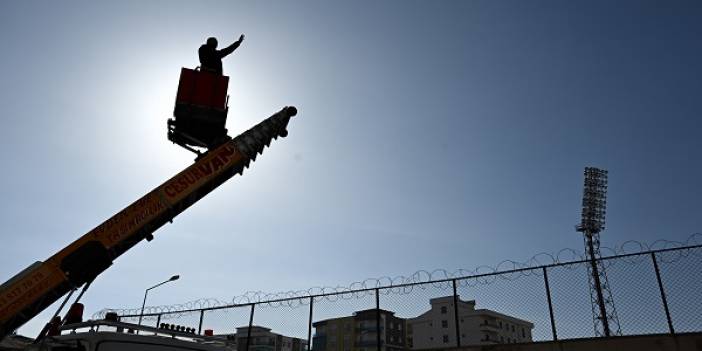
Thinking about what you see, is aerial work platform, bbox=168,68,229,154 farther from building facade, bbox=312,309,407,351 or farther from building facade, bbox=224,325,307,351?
building facade, bbox=312,309,407,351

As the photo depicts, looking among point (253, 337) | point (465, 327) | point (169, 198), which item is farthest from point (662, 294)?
point (465, 327)

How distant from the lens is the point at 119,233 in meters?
8.00

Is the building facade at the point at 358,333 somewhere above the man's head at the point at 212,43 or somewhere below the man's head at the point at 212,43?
above

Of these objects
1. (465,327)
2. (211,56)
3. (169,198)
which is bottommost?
(169,198)

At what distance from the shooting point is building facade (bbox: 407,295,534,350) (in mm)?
82000

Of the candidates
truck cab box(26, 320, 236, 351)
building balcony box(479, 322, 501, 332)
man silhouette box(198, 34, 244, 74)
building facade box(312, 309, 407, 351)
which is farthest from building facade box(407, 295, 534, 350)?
truck cab box(26, 320, 236, 351)

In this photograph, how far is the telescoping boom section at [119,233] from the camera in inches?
293

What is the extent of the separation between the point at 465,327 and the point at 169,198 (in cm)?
8194

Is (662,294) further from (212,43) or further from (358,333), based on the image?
(358,333)

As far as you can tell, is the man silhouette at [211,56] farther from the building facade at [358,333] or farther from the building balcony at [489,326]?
the building facade at [358,333]

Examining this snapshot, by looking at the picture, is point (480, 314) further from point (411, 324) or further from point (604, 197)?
point (604, 197)

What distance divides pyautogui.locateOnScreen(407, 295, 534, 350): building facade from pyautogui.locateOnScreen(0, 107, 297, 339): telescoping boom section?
248ft

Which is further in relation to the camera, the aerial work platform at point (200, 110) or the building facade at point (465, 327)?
the building facade at point (465, 327)

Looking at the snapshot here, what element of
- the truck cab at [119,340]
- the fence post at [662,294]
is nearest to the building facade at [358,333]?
the fence post at [662,294]
